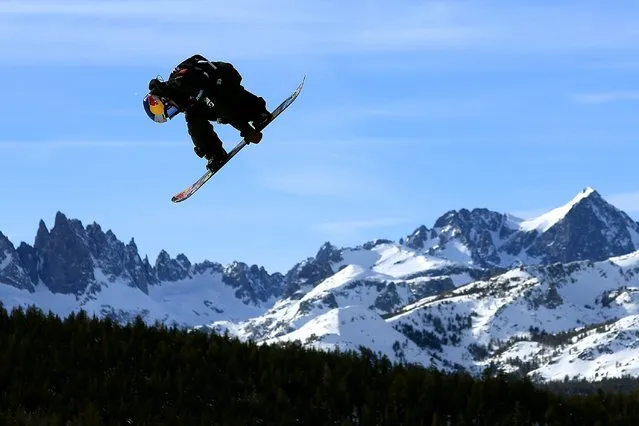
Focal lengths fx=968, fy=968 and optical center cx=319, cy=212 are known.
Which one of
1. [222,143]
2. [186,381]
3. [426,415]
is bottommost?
[426,415]

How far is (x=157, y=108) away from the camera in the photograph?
17953 millimetres

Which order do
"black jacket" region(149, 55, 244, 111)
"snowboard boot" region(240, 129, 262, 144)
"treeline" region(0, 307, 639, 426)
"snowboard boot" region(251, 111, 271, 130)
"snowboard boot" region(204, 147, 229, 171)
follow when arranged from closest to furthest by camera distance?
"treeline" region(0, 307, 639, 426) < "black jacket" region(149, 55, 244, 111) < "snowboard boot" region(240, 129, 262, 144) < "snowboard boot" region(251, 111, 271, 130) < "snowboard boot" region(204, 147, 229, 171)

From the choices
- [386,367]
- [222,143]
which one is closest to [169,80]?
[222,143]

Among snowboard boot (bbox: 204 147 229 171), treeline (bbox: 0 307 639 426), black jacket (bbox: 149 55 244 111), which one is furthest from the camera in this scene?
snowboard boot (bbox: 204 147 229 171)

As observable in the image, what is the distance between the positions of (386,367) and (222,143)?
6.45m

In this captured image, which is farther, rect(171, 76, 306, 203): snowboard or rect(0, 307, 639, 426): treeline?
rect(171, 76, 306, 203): snowboard

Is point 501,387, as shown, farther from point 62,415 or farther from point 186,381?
point 62,415

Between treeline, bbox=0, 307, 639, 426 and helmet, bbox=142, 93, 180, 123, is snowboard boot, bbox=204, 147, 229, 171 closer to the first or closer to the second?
helmet, bbox=142, 93, 180, 123

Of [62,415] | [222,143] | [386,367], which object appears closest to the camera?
[62,415]

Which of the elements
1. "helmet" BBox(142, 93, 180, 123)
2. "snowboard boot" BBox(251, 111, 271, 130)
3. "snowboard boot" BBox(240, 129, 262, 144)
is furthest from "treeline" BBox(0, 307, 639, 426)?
"snowboard boot" BBox(251, 111, 271, 130)

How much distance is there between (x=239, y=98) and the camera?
18812 millimetres

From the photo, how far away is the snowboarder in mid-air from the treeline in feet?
14.4

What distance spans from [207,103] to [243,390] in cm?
616

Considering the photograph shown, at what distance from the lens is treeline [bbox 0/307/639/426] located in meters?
13.6
